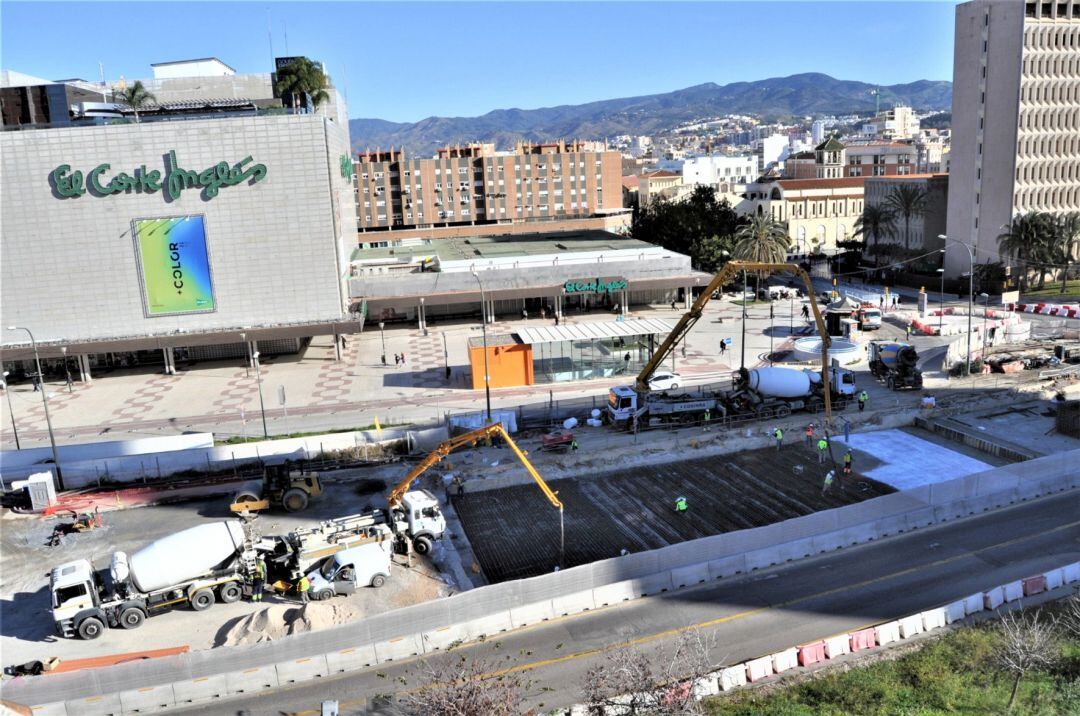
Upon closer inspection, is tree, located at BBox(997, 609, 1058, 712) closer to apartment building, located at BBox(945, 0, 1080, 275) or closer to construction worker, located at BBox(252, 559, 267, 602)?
construction worker, located at BBox(252, 559, 267, 602)

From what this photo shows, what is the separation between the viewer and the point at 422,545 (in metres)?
29.8

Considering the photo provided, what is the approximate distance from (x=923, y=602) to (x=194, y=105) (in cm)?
8095

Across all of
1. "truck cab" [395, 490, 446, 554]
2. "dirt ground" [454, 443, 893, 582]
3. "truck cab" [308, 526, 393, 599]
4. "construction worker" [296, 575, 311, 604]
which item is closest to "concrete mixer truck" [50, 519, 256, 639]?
"construction worker" [296, 575, 311, 604]

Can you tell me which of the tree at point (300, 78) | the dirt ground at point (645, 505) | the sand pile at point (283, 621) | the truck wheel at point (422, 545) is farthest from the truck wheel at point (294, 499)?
the tree at point (300, 78)

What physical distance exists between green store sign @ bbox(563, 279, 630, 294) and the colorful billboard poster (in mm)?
27773

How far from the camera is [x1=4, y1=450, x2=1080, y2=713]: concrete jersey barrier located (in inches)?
864

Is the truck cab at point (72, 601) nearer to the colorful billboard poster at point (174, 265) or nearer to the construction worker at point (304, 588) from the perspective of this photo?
the construction worker at point (304, 588)

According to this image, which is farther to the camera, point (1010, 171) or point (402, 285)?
point (1010, 171)

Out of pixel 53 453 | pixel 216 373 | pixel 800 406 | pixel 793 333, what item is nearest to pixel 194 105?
pixel 216 373

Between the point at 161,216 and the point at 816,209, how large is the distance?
92.6 m

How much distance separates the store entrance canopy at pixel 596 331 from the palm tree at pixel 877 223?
58.1m

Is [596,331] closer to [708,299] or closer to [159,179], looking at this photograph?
[708,299]

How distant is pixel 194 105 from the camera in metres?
83.9

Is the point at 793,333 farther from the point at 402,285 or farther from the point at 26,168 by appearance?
the point at 26,168
